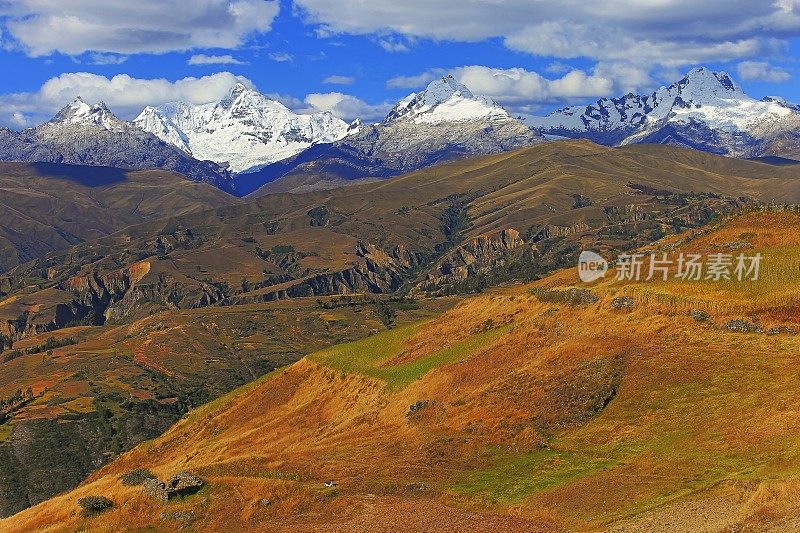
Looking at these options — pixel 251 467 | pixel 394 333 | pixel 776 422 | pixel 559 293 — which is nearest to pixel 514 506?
pixel 776 422

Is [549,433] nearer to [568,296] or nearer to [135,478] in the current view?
[135,478]

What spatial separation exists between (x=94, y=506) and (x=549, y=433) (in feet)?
73.6

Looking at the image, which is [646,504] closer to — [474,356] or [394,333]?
[474,356]

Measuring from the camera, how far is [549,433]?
45.7 metres

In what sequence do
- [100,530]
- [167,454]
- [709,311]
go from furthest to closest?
[167,454]
[709,311]
[100,530]

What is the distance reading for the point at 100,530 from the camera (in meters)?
38.9

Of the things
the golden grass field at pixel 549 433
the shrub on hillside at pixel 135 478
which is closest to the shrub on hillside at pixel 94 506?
the golden grass field at pixel 549 433

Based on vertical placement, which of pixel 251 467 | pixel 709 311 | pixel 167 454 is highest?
pixel 709 311

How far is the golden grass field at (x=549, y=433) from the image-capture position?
115 feet

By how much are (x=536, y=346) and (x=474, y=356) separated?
5.23m

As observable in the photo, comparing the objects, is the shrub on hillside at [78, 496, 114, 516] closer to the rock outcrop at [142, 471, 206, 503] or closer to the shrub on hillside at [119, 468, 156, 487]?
the rock outcrop at [142, 471, 206, 503]

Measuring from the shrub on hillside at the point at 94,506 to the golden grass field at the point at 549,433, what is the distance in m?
0.50

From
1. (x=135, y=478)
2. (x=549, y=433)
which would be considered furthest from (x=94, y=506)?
(x=549, y=433)

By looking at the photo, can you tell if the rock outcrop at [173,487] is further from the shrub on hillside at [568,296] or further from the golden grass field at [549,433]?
the shrub on hillside at [568,296]
